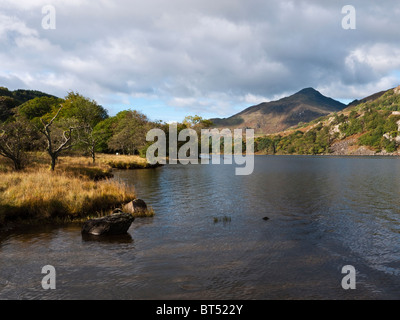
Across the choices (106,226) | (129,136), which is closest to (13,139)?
(106,226)

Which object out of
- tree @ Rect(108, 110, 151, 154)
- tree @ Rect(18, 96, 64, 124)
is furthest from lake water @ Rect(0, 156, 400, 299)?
tree @ Rect(18, 96, 64, 124)

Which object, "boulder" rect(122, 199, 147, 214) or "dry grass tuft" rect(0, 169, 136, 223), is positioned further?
"boulder" rect(122, 199, 147, 214)

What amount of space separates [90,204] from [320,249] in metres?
14.5

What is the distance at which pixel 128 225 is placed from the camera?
47.8 feet

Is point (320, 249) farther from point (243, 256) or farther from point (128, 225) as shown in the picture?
point (128, 225)

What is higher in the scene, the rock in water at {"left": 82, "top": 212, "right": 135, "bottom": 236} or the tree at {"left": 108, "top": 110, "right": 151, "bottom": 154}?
the tree at {"left": 108, "top": 110, "right": 151, "bottom": 154}

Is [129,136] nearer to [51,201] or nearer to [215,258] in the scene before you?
[51,201]

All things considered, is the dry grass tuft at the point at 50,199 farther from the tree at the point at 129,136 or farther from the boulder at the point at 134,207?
the tree at the point at 129,136

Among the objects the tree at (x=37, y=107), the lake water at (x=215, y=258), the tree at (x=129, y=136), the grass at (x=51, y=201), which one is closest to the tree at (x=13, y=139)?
the grass at (x=51, y=201)

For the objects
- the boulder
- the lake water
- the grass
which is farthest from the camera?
the boulder

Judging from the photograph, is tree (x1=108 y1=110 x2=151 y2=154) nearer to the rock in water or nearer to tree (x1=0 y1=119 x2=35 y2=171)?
tree (x1=0 y1=119 x2=35 y2=171)

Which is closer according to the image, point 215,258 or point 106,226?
point 215,258
